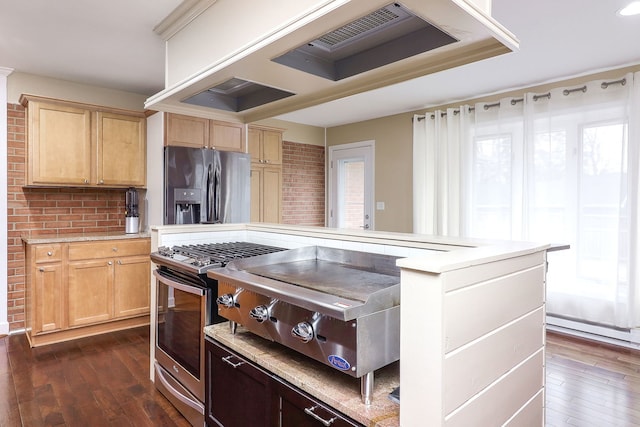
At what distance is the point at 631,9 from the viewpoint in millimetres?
2387

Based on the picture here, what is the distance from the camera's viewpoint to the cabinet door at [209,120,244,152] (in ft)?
13.2

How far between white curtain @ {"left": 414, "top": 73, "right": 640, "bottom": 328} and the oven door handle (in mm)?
3282

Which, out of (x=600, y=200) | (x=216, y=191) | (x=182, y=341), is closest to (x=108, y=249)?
(x=216, y=191)

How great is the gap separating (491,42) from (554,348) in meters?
2.93

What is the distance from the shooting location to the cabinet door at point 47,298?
322 centimetres

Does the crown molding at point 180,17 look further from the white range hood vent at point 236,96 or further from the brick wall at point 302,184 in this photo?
the brick wall at point 302,184

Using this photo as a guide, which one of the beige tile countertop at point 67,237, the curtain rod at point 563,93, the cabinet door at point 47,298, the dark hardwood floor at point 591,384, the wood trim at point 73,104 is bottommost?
the dark hardwood floor at point 591,384

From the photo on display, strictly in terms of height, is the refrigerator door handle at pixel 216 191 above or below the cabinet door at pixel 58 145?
below

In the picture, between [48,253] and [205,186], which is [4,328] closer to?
[48,253]

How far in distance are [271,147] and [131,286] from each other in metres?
2.30

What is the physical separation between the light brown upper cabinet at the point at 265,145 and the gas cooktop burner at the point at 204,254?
2.35 metres

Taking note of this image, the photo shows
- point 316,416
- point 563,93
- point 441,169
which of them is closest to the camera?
point 316,416

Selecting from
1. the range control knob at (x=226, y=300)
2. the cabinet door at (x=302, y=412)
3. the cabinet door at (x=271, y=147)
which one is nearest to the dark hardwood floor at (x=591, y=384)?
the cabinet door at (x=302, y=412)

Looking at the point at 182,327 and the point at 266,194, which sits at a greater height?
the point at 266,194
